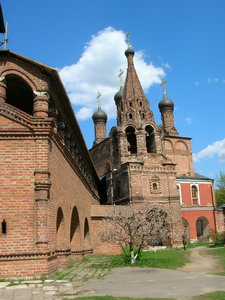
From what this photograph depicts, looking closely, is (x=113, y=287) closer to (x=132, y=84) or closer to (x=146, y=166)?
(x=146, y=166)

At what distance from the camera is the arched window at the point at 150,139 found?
29625 mm

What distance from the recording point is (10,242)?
29.6 ft

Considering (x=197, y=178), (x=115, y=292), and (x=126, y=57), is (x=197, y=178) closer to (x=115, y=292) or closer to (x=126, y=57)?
(x=126, y=57)

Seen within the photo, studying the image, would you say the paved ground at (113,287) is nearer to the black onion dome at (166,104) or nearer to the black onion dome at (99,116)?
the black onion dome at (99,116)

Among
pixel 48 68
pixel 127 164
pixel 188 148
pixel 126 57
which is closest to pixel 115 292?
pixel 48 68

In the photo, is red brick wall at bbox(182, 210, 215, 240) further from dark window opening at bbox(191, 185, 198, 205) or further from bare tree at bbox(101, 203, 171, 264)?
bare tree at bbox(101, 203, 171, 264)

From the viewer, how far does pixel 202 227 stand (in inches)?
1403

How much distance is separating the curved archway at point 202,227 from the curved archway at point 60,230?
25.2 meters

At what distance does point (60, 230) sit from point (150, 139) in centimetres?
1945

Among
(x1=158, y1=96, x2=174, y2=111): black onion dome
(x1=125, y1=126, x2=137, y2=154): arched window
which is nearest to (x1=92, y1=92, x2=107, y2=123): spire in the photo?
(x1=158, y1=96, x2=174, y2=111): black onion dome

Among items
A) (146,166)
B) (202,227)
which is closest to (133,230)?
(146,166)

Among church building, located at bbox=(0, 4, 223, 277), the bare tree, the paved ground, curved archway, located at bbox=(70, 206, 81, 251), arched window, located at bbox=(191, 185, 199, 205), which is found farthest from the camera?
arched window, located at bbox=(191, 185, 199, 205)

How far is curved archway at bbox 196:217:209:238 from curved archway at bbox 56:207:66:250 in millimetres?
25243

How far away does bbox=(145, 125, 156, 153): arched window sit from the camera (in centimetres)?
2962
